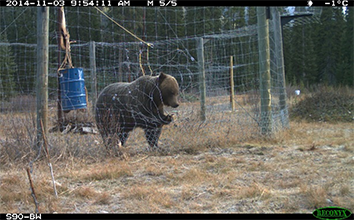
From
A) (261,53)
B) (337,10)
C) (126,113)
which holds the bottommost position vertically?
(126,113)

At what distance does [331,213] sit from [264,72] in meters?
4.35

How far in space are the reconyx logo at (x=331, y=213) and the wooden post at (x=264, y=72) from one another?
3781 millimetres

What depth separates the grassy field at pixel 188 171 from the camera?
10.7 ft

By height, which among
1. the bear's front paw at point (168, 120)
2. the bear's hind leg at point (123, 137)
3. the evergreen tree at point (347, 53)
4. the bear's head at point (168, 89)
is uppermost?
the evergreen tree at point (347, 53)

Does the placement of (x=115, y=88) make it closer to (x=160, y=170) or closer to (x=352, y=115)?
(x=160, y=170)

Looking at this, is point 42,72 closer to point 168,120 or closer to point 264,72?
point 168,120

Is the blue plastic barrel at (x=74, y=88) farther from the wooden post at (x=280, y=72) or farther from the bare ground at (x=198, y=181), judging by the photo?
the wooden post at (x=280, y=72)

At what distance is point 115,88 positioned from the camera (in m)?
6.77

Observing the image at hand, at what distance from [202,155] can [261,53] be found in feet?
9.13

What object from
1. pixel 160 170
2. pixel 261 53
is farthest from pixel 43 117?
pixel 261 53

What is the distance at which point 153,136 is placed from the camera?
606 cm

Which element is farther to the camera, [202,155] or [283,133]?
[283,133]

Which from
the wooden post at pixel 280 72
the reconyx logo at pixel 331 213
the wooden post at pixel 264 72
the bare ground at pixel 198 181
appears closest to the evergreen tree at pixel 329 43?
the wooden post at pixel 280 72

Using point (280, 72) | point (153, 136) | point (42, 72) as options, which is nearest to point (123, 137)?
point (153, 136)
